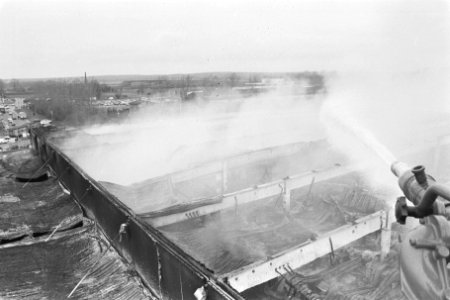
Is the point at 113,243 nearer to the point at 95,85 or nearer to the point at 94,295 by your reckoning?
the point at 94,295

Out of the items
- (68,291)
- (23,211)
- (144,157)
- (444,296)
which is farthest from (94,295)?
(144,157)

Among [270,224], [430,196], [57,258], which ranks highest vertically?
[430,196]

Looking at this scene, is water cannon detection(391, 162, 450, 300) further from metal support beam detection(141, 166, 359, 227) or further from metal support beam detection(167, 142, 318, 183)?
metal support beam detection(167, 142, 318, 183)

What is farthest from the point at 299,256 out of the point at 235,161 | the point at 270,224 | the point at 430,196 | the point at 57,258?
the point at 235,161

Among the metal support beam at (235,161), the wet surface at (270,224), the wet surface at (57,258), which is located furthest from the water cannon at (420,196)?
the metal support beam at (235,161)

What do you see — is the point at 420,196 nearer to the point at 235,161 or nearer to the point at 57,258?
the point at 57,258

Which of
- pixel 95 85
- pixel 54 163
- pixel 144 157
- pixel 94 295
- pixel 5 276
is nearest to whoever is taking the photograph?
pixel 94 295

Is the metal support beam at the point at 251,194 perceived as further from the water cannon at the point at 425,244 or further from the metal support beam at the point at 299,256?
the water cannon at the point at 425,244
